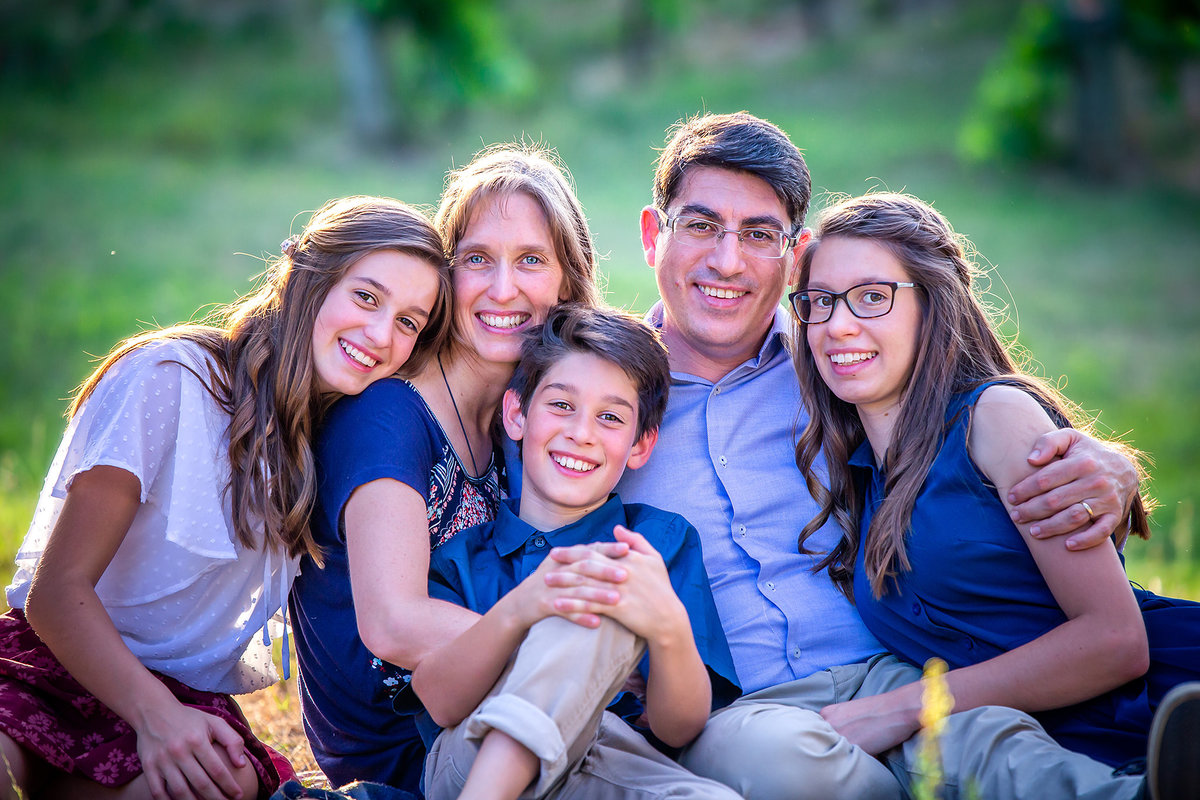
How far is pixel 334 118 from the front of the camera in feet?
75.1

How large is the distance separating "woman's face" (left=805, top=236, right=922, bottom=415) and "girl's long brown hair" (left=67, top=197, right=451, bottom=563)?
1.19 meters

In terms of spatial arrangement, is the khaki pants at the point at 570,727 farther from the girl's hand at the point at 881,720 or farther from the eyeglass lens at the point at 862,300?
the eyeglass lens at the point at 862,300

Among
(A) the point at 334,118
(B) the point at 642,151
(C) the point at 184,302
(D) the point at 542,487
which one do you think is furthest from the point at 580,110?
(D) the point at 542,487

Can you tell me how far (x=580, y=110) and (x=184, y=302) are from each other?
39.4ft

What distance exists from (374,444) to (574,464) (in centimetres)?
56

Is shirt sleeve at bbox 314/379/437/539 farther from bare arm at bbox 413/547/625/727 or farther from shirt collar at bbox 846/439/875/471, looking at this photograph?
shirt collar at bbox 846/439/875/471

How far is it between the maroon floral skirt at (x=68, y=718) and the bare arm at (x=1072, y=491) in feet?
7.30

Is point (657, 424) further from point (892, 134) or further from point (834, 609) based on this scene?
point (892, 134)

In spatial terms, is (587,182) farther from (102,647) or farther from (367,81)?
(102,647)

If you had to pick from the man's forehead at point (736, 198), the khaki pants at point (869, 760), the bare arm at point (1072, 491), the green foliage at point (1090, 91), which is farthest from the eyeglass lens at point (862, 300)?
the green foliage at point (1090, 91)

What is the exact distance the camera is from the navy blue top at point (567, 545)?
Result: 288 centimetres

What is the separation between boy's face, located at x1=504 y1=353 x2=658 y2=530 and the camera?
116 inches

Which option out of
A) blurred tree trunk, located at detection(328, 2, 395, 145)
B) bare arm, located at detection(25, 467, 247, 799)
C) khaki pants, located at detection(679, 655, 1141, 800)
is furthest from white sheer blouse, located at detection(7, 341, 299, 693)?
blurred tree trunk, located at detection(328, 2, 395, 145)

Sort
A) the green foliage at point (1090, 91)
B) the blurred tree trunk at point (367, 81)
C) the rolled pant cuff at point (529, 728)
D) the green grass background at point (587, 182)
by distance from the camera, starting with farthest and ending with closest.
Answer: the blurred tree trunk at point (367, 81), the green foliage at point (1090, 91), the green grass background at point (587, 182), the rolled pant cuff at point (529, 728)
